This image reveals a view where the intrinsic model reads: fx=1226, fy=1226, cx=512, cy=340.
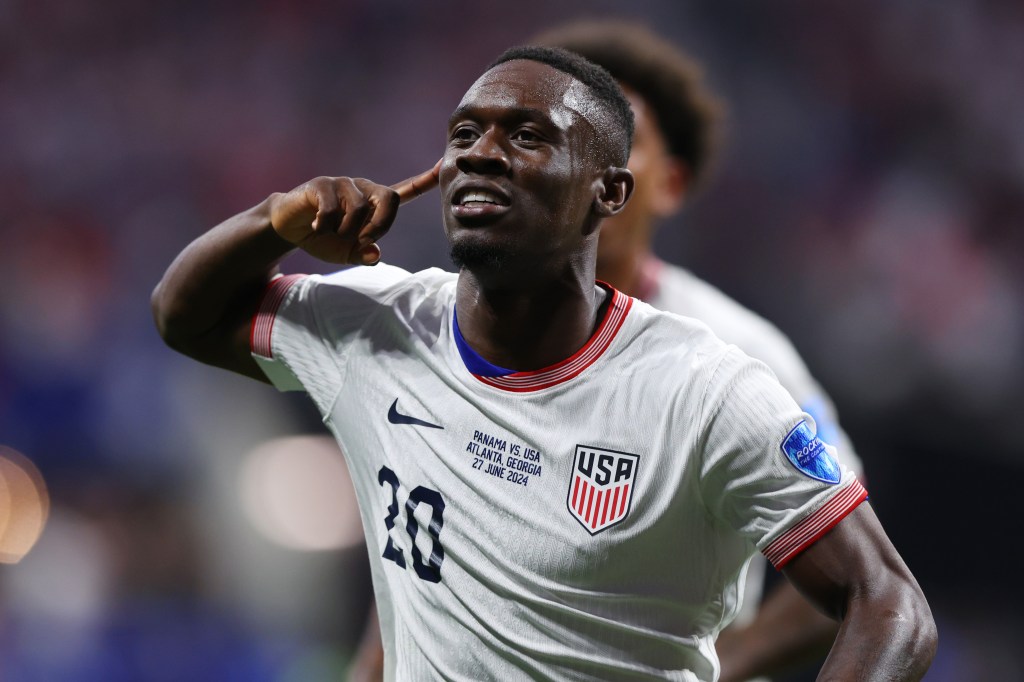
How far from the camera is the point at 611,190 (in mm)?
2678

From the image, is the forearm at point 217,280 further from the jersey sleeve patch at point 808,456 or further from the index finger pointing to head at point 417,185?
the jersey sleeve patch at point 808,456

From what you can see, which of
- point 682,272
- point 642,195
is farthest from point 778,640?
point 642,195

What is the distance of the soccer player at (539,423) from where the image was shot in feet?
7.16

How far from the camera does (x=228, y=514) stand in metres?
7.23

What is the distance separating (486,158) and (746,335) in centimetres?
181

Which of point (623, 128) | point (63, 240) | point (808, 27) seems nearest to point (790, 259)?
point (808, 27)

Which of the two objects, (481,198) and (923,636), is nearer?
(923,636)

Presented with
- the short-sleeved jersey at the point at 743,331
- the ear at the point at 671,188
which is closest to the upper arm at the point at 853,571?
the short-sleeved jersey at the point at 743,331

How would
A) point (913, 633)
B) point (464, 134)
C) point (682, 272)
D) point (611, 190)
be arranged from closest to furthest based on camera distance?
point (913, 633) < point (464, 134) < point (611, 190) < point (682, 272)

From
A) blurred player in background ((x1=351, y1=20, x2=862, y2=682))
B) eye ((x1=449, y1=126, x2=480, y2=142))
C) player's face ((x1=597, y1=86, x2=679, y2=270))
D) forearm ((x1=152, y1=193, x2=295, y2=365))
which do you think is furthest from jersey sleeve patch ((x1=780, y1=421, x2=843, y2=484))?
player's face ((x1=597, y1=86, x2=679, y2=270))

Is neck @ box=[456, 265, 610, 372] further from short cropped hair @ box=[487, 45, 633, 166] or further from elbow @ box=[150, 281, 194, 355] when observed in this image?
elbow @ box=[150, 281, 194, 355]

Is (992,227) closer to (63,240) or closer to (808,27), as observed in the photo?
(808,27)

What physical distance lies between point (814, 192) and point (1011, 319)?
62.3 inches

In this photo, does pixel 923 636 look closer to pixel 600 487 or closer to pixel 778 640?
pixel 600 487
